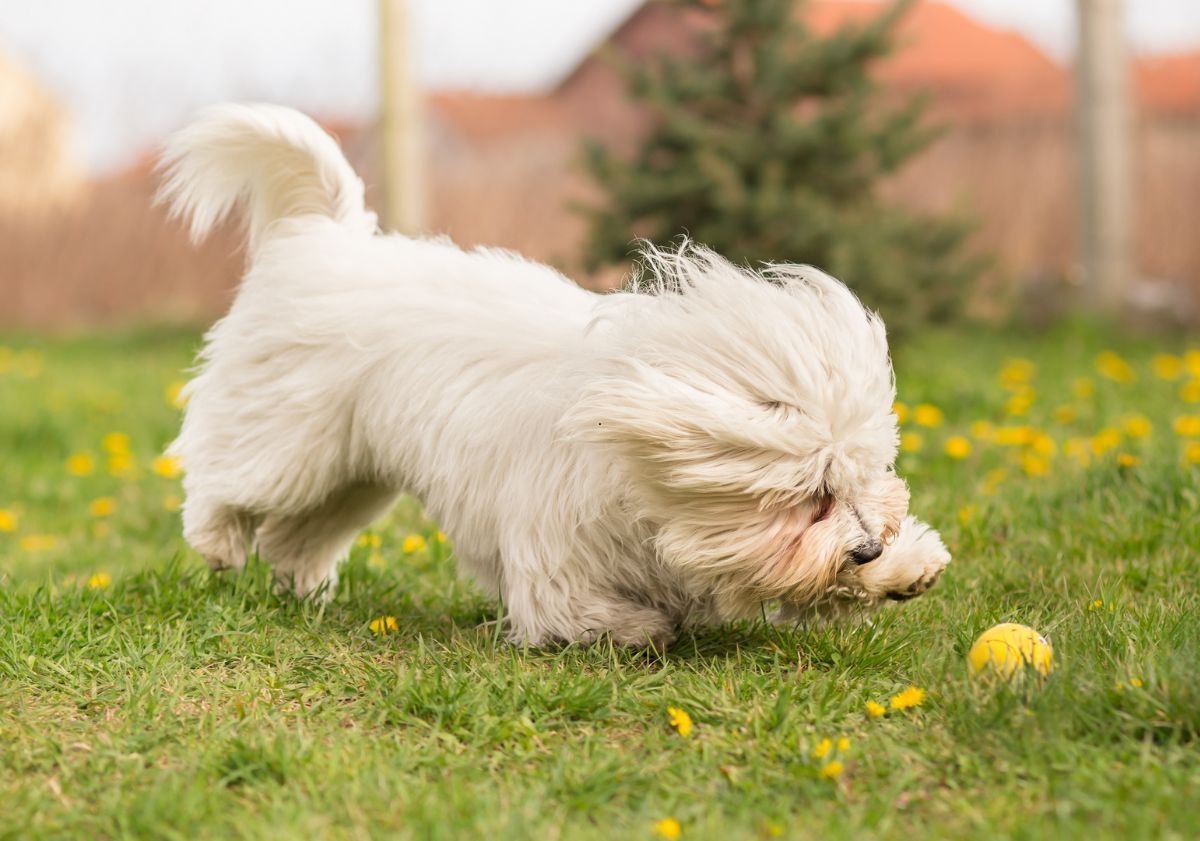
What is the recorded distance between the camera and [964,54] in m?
14.2

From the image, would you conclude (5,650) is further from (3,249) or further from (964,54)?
(964,54)

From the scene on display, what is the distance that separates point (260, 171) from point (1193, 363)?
515cm

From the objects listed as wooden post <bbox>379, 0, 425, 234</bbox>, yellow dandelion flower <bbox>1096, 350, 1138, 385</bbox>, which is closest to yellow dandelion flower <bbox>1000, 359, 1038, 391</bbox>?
yellow dandelion flower <bbox>1096, 350, 1138, 385</bbox>

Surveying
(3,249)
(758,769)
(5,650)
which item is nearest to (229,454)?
(5,650)

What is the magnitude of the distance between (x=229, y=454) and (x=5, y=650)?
873 millimetres

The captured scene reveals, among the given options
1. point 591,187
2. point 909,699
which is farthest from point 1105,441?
point 591,187

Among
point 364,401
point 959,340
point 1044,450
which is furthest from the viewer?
point 959,340

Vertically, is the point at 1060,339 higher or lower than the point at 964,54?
lower

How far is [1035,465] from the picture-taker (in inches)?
195

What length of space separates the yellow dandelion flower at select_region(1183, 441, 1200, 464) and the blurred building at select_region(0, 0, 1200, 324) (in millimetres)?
4187

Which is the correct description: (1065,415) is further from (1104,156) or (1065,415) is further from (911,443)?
(1104,156)

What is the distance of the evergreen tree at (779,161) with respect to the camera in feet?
24.0

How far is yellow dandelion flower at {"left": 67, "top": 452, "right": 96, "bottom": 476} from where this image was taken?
6078 mm

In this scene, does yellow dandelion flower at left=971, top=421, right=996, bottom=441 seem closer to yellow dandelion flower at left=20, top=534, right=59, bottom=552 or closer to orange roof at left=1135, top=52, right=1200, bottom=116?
yellow dandelion flower at left=20, top=534, right=59, bottom=552
